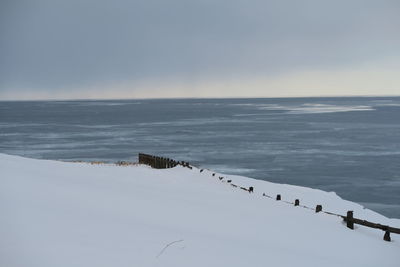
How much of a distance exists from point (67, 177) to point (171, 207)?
136 inches

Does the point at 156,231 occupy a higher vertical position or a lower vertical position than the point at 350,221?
higher

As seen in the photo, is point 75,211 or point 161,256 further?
point 75,211

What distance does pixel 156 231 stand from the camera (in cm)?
641

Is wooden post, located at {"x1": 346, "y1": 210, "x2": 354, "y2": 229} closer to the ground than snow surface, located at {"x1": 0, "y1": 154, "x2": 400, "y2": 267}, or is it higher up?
closer to the ground

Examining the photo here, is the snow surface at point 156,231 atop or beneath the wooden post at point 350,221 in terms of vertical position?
atop

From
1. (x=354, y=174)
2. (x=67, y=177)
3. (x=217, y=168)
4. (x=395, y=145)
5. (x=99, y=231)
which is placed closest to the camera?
(x=99, y=231)

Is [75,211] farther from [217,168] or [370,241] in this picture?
[217,168]

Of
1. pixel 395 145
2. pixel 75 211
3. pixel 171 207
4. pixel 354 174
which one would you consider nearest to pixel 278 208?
pixel 171 207

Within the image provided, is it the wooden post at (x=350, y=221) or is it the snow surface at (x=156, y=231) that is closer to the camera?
the snow surface at (x=156, y=231)

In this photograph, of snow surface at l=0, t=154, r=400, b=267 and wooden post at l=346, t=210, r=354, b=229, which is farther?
wooden post at l=346, t=210, r=354, b=229

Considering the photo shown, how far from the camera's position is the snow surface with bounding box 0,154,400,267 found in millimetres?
5023

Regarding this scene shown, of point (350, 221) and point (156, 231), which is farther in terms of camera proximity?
point (350, 221)

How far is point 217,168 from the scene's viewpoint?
34.5 m

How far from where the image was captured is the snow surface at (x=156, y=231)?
16.5 ft
